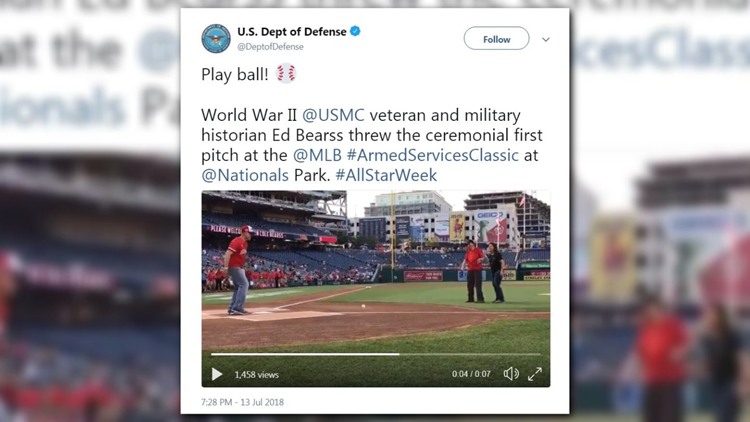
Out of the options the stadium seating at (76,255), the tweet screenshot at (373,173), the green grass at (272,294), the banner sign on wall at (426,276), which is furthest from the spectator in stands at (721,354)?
the stadium seating at (76,255)

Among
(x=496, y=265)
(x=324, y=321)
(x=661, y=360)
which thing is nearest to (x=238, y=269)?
(x=324, y=321)

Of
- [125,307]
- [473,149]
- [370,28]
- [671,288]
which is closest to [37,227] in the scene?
[125,307]

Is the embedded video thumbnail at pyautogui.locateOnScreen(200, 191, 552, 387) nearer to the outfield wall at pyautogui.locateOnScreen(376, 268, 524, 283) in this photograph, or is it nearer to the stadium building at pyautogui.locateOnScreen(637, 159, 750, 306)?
the outfield wall at pyautogui.locateOnScreen(376, 268, 524, 283)

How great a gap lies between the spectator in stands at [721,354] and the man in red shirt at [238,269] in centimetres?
231

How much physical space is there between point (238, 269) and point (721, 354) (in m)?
2.44

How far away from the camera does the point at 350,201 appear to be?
291 centimetres

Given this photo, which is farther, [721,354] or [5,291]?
[5,291]

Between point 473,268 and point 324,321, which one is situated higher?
point 473,268

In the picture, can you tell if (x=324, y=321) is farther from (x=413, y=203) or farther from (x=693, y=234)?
(x=693, y=234)

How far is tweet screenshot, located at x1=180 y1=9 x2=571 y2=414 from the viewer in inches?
112

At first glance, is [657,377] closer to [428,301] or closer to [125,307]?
[428,301]

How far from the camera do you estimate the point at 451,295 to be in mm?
3020

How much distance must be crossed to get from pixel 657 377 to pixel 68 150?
3.17 m

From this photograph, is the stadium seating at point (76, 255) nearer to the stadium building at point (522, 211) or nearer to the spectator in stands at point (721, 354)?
the stadium building at point (522, 211)
